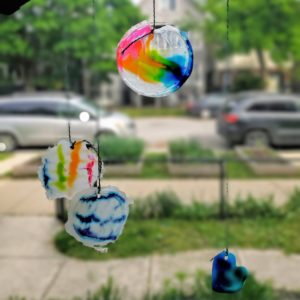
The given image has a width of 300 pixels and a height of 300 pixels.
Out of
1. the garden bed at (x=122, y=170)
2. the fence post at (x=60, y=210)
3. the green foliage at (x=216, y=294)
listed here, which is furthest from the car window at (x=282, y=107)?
the green foliage at (x=216, y=294)

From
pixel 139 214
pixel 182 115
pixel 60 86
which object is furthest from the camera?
pixel 60 86

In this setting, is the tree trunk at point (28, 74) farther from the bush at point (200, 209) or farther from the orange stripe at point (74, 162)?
the orange stripe at point (74, 162)

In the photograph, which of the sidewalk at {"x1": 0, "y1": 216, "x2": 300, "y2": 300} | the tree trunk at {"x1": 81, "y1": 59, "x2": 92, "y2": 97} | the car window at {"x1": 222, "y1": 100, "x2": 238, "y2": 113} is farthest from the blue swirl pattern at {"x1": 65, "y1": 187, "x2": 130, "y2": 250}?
the tree trunk at {"x1": 81, "y1": 59, "x2": 92, "y2": 97}

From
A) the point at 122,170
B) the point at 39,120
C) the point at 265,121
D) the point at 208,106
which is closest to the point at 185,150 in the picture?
the point at 122,170

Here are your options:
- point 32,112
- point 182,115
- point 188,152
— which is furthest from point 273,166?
point 182,115

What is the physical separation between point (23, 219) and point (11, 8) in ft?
17.1

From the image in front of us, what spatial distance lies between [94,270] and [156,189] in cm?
364

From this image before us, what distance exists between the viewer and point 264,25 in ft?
87.0

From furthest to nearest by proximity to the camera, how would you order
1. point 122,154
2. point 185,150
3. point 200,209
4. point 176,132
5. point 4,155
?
point 176,132, point 4,155, point 185,150, point 122,154, point 200,209

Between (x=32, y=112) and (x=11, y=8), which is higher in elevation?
(x=11, y=8)

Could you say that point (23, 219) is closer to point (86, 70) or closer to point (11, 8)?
point (11, 8)

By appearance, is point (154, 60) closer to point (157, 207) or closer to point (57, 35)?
point (157, 207)

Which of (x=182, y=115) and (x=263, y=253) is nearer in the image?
(x=263, y=253)

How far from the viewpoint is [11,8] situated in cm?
179
